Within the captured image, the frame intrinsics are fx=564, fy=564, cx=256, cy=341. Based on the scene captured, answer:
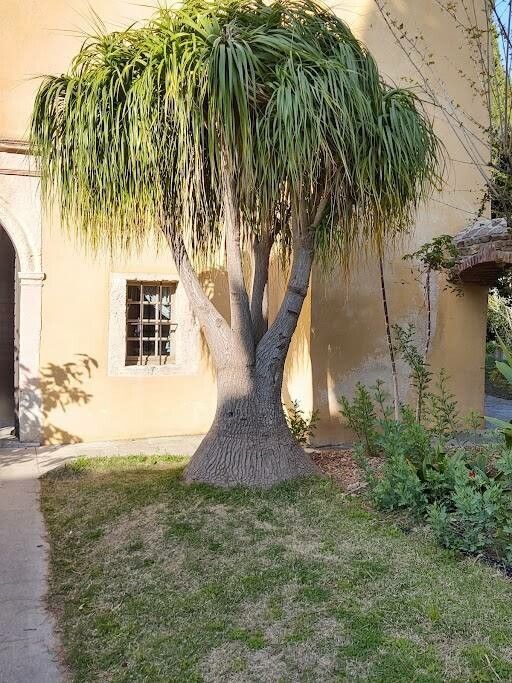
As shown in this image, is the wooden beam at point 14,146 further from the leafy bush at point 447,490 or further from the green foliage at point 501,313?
the green foliage at point 501,313

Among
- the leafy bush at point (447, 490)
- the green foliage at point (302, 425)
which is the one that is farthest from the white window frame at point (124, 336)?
the leafy bush at point (447, 490)

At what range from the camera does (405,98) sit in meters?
4.34

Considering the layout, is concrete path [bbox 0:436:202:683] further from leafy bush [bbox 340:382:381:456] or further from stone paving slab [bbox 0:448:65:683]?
leafy bush [bbox 340:382:381:456]

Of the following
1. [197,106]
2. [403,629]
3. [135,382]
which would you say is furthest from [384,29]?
[403,629]

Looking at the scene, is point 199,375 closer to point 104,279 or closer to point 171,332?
point 171,332

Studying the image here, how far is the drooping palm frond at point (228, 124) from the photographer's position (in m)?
3.67

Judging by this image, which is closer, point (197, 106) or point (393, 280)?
point (197, 106)

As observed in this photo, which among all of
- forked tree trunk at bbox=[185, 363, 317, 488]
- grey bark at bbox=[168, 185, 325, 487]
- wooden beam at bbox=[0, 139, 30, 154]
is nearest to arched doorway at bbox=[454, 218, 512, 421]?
grey bark at bbox=[168, 185, 325, 487]

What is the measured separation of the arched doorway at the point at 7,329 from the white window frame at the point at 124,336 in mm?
1877

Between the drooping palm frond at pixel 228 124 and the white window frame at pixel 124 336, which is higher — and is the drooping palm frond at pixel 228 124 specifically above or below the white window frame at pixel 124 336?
above

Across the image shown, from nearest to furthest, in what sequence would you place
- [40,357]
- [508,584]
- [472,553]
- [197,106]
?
1. [508,584]
2. [472,553]
3. [197,106]
4. [40,357]

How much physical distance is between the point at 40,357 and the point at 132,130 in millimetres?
3339

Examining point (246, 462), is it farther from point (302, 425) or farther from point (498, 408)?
point (498, 408)

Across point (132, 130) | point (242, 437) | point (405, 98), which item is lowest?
point (242, 437)
